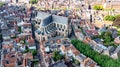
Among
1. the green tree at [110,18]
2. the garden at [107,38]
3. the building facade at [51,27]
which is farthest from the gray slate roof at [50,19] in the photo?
the green tree at [110,18]

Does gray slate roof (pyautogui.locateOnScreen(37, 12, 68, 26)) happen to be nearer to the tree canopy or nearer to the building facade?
the building facade

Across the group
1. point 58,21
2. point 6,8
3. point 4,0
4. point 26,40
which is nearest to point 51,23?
point 58,21

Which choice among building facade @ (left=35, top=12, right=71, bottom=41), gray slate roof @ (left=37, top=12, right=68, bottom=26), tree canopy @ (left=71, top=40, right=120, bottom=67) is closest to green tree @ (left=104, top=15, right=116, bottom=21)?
building facade @ (left=35, top=12, right=71, bottom=41)

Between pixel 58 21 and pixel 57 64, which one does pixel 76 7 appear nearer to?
pixel 58 21

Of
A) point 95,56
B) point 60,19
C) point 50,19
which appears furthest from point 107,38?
point 50,19

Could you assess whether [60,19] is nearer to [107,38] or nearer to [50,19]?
[50,19]

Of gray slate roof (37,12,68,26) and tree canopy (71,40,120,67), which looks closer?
tree canopy (71,40,120,67)

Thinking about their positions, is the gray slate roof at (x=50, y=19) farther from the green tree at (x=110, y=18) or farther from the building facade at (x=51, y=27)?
the green tree at (x=110, y=18)
